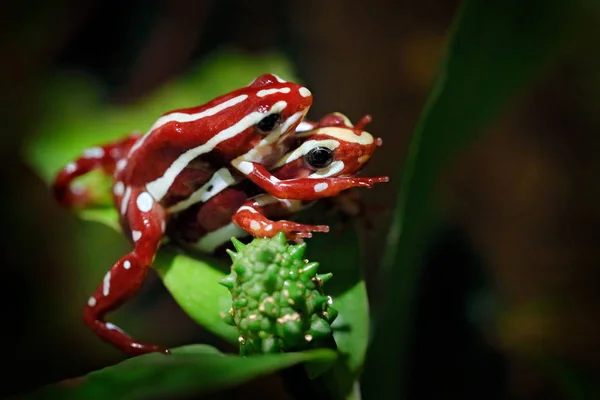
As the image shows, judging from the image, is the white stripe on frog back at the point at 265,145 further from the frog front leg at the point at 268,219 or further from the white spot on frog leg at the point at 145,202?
the white spot on frog leg at the point at 145,202

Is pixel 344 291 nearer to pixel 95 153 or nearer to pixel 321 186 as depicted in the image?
pixel 321 186

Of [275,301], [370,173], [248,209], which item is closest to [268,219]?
[248,209]

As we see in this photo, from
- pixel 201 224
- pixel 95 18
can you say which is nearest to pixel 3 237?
pixel 95 18

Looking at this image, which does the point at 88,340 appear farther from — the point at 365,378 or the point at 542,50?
the point at 542,50

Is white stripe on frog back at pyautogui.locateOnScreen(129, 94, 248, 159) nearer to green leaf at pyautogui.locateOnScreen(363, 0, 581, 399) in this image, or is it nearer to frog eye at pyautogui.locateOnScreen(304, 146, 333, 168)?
frog eye at pyautogui.locateOnScreen(304, 146, 333, 168)

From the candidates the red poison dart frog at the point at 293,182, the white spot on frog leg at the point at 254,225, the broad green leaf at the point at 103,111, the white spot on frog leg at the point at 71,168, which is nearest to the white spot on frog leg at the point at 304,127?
the red poison dart frog at the point at 293,182

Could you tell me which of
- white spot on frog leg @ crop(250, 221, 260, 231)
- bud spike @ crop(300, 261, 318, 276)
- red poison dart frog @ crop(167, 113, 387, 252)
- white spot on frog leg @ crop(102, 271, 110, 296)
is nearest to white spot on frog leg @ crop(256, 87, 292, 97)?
red poison dart frog @ crop(167, 113, 387, 252)
